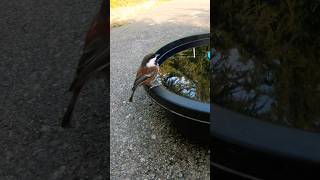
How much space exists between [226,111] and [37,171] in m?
1.19

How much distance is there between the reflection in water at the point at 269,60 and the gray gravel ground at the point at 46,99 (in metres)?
1.03

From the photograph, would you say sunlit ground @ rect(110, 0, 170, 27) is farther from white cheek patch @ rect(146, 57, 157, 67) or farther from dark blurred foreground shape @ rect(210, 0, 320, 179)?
dark blurred foreground shape @ rect(210, 0, 320, 179)

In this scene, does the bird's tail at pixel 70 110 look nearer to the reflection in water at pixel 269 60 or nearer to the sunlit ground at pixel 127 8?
the reflection in water at pixel 269 60

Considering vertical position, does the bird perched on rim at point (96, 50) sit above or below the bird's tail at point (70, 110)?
above

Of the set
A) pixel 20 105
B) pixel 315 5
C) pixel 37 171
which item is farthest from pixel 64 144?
pixel 315 5

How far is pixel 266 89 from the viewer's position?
814 mm

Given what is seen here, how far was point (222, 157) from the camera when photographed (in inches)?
32.9

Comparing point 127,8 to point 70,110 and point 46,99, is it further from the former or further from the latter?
point 70,110

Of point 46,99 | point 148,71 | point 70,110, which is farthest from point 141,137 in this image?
point 46,99

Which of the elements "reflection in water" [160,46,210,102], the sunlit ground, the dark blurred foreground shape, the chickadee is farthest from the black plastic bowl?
the sunlit ground

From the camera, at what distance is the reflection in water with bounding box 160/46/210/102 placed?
2062 millimetres

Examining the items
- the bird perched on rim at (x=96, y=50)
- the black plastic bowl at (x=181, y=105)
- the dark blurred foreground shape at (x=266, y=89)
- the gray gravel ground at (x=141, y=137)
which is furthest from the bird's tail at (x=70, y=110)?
the dark blurred foreground shape at (x=266, y=89)

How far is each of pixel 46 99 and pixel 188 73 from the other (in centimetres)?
77

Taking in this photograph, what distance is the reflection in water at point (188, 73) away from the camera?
6.77 ft
